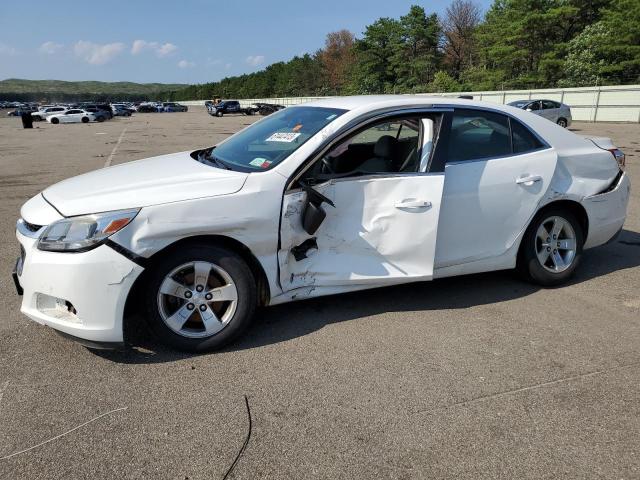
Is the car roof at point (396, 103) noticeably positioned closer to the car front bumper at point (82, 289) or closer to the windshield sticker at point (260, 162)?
the windshield sticker at point (260, 162)

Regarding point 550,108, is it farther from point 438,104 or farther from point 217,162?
point 217,162

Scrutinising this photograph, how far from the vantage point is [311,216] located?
3539 mm

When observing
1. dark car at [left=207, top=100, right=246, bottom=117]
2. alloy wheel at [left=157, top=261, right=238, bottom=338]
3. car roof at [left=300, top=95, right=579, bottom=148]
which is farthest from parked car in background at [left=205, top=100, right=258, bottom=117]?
alloy wheel at [left=157, top=261, right=238, bottom=338]

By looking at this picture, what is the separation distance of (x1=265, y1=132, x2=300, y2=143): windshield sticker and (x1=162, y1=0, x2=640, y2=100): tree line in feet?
144

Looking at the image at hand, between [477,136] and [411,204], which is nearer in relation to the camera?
[411,204]

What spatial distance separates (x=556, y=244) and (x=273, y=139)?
2.65 metres

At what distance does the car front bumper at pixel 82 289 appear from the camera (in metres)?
3.09

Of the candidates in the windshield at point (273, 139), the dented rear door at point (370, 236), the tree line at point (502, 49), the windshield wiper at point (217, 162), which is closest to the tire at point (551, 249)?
the dented rear door at point (370, 236)

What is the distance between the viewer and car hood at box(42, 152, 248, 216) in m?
3.26

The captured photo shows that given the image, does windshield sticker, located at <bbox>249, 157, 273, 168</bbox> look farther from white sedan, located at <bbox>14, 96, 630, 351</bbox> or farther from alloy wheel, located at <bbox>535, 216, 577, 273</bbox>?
alloy wheel, located at <bbox>535, 216, 577, 273</bbox>

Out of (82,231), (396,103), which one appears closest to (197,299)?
(82,231)

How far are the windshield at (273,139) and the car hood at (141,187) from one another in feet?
0.78

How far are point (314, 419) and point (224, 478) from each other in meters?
0.60

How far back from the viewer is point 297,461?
2.49 meters
